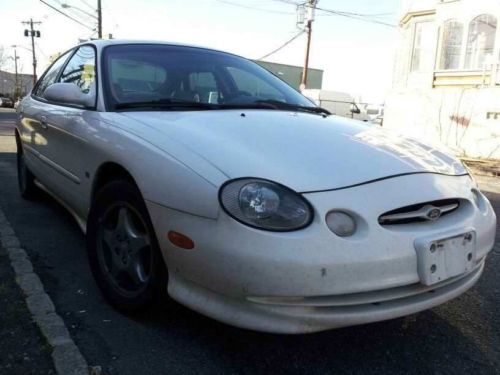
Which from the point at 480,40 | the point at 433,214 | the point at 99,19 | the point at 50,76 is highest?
the point at 99,19

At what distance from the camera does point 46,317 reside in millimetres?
2607

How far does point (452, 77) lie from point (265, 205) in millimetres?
16201

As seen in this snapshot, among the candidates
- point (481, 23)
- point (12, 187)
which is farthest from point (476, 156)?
point (12, 187)

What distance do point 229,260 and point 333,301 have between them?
0.44 m

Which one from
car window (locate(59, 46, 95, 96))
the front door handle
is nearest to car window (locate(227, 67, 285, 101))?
car window (locate(59, 46, 95, 96))

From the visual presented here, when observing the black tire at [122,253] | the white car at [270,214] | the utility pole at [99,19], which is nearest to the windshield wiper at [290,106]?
the white car at [270,214]

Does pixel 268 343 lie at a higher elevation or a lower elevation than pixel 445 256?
lower

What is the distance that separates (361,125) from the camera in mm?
3121

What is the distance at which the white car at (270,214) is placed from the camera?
202 cm

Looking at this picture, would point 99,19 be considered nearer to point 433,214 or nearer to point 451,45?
point 451,45

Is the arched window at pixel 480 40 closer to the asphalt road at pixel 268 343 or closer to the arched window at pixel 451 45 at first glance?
the arched window at pixel 451 45

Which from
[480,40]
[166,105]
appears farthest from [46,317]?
[480,40]

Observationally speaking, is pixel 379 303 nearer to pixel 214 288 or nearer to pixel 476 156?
pixel 214 288

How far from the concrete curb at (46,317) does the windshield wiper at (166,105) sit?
114cm
